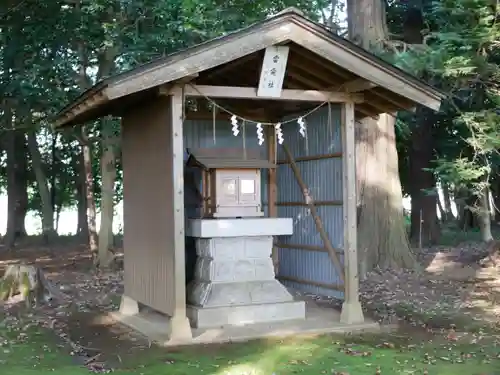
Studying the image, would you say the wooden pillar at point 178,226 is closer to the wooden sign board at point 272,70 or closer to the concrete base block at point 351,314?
the wooden sign board at point 272,70

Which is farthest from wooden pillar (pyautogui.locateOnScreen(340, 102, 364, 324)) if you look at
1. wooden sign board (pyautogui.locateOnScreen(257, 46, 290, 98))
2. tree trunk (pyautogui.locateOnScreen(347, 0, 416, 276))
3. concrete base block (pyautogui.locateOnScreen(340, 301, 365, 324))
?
tree trunk (pyautogui.locateOnScreen(347, 0, 416, 276))

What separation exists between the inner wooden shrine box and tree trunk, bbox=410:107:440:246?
1072 cm

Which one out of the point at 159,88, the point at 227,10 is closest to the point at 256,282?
the point at 159,88

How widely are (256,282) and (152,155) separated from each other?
7.10 feet

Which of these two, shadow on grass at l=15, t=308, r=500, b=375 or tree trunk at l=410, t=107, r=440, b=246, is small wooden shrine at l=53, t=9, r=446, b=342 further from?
tree trunk at l=410, t=107, r=440, b=246

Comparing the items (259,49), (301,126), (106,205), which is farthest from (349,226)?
(106,205)

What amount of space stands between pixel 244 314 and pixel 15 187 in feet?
52.8

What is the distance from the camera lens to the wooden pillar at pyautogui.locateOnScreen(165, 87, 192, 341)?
7012mm

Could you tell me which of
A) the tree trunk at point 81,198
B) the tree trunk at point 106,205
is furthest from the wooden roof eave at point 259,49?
the tree trunk at point 81,198

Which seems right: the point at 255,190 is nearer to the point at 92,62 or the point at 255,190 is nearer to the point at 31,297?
the point at 31,297

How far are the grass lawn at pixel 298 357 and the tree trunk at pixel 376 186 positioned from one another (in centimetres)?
482

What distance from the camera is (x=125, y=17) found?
39.3ft

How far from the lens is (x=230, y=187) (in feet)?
27.8

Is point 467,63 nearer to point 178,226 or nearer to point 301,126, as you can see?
point 301,126
